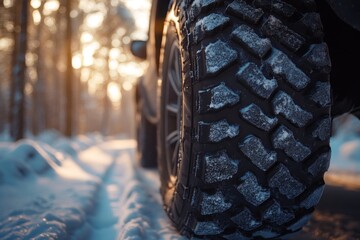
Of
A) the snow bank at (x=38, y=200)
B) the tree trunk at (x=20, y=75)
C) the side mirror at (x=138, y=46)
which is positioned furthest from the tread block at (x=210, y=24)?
the tree trunk at (x=20, y=75)

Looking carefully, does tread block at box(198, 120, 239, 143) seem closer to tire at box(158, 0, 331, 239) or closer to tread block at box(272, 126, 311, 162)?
tire at box(158, 0, 331, 239)

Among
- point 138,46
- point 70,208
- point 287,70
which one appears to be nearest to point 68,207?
point 70,208

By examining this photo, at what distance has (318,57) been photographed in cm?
113

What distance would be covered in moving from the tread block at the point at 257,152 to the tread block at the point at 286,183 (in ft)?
0.19

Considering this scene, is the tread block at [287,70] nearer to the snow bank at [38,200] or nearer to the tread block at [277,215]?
the tread block at [277,215]

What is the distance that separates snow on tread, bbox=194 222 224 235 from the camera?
1.17m

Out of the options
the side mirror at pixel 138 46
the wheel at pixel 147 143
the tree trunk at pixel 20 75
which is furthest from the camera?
the tree trunk at pixel 20 75

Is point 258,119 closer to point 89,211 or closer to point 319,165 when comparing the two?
point 319,165

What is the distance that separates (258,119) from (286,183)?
0.93ft

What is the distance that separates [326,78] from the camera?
1.14 metres

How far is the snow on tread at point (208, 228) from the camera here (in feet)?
3.85

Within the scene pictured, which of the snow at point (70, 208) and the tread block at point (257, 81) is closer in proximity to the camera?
the tread block at point (257, 81)

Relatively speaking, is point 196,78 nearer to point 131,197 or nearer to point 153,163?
point 131,197

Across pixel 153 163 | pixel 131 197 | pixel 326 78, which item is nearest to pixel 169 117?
pixel 131 197
